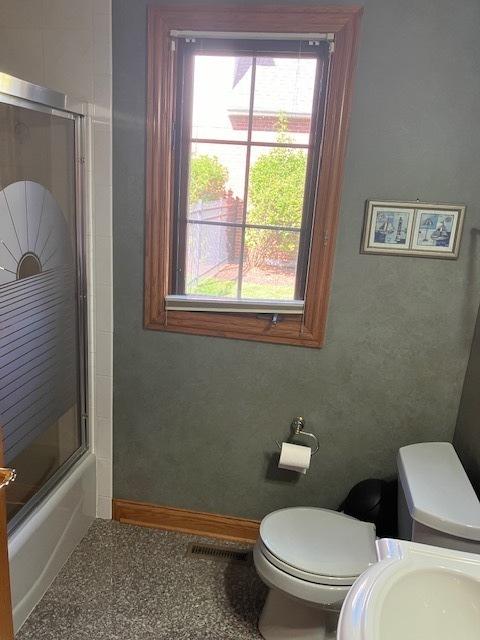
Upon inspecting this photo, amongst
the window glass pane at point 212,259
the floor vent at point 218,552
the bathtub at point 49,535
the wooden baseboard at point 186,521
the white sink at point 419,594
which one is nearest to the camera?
the white sink at point 419,594

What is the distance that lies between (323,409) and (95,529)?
1153 mm

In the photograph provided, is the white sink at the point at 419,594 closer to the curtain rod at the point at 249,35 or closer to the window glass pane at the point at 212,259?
the window glass pane at the point at 212,259

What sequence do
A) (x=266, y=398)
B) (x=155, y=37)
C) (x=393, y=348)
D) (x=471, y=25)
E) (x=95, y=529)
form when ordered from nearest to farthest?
(x=471, y=25)
(x=155, y=37)
(x=393, y=348)
(x=266, y=398)
(x=95, y=529)

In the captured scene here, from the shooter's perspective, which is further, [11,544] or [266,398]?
[266,398]

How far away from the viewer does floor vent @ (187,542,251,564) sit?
215 cm

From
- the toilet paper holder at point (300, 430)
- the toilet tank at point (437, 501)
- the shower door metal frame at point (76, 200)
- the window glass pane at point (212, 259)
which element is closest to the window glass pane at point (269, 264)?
the window glass pane at point (212, 259)

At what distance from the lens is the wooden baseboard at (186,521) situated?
7.39 feet

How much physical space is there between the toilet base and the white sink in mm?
753

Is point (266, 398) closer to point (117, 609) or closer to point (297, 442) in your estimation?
point (297, 442)

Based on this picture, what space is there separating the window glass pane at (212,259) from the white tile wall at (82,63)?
33 cm

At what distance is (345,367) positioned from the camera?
2.00m

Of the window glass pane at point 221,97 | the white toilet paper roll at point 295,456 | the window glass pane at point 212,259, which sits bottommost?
the white toilet paper roll at point 295,456

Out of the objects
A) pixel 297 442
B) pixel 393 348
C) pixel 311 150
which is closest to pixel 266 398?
pixel 297 442

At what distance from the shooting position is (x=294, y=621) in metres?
1.72
